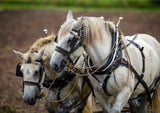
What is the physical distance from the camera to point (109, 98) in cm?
439

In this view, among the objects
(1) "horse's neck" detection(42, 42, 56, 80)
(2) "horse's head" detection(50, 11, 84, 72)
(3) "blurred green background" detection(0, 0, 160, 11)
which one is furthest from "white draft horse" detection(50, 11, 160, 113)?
(3) "blurred green background" detection(0, 0, 160, 11)

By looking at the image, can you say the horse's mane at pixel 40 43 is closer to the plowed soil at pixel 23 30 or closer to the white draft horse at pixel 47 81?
the white draft horse at pixel 47 81

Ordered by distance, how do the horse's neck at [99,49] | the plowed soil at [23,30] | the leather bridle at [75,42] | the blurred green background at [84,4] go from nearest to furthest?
the leather bridle at [75,42], the horse's neck at [99,49], the plowed soil at [23,30], the blurred green background at [84,4]

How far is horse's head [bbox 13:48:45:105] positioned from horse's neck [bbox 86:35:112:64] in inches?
29.7

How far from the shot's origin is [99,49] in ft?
13.4

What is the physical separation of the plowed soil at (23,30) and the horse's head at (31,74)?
2425 millimetres

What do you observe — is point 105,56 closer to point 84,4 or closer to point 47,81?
point 47,81

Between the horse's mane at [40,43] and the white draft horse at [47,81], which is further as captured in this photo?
the horse's mane at [40,43]

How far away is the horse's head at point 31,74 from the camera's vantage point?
163 inches

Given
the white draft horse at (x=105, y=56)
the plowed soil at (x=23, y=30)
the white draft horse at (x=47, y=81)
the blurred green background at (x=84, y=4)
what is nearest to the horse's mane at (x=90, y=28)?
the white draft horse at (x=105, y=56)

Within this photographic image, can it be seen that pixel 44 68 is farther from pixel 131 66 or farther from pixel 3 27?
pixel 3 27

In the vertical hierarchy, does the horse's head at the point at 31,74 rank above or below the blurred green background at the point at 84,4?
below

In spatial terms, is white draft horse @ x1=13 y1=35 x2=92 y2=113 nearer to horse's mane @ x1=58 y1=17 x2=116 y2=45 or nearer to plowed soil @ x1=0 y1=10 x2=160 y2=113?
horse's mane @ x1=58 y1=17 x2=116 y2=45

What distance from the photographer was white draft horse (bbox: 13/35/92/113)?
4.16m
